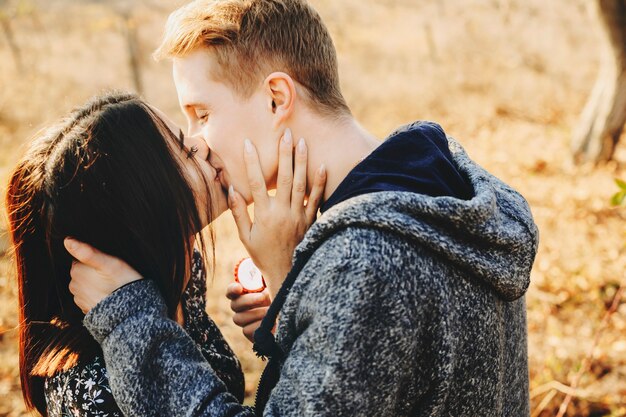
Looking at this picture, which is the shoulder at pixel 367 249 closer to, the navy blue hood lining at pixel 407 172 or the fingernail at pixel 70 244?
the navy blue hood lining at pixel 407 172

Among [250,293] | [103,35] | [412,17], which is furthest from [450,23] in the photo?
[250,293]

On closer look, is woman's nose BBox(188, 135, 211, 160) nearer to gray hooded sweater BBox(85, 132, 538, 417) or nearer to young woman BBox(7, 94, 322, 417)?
young woman BBox(7, 94, 322, 417)

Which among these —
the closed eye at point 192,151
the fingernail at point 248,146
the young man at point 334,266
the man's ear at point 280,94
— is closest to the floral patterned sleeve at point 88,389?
the young man at point 334,266

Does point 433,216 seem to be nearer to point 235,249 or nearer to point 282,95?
point 282,95

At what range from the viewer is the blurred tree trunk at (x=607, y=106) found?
7875 millimetres

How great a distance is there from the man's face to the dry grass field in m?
0.63

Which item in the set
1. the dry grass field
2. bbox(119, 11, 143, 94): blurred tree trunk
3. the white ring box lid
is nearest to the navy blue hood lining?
the white ring box lid

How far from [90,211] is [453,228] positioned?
1055 mm

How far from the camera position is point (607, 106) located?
27.5 ft

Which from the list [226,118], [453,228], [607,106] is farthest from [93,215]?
[607,106]

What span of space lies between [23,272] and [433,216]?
1340mm

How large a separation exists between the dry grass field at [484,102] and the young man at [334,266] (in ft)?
2.54

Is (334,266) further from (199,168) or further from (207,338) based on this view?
(207,338)

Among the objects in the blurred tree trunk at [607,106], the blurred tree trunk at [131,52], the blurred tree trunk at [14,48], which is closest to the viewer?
the blurred tree trunk at [607,106]
